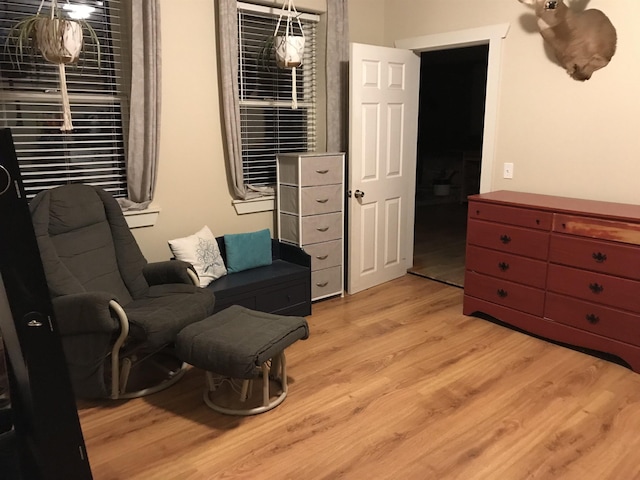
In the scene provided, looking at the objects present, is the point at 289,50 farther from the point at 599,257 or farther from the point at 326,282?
the point at 599,257

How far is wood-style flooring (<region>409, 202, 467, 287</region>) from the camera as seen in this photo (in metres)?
4.76

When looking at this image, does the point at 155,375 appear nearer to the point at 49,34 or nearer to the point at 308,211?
the point at 308,211

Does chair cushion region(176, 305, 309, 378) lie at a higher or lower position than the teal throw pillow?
lower

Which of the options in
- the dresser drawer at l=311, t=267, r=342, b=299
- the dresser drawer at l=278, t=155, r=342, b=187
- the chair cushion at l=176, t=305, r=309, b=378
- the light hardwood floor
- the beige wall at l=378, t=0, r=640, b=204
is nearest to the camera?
the light hardwood floor

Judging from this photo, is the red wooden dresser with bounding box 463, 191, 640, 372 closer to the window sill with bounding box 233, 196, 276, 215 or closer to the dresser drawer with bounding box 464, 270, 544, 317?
the dresser drawer with bounding box 464, 270, 544, 317

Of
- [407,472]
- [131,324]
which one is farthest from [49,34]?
[407,472]

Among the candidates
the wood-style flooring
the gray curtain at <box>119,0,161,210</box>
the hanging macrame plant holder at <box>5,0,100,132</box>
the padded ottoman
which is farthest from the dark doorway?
the hanging macrame plant holder at <box>5,0,100,132</box>

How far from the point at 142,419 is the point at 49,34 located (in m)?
2.04

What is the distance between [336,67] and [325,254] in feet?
4.98

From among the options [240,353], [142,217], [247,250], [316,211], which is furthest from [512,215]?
[142,217]

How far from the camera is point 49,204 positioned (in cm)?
271

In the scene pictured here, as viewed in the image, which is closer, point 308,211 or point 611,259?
point 611,259

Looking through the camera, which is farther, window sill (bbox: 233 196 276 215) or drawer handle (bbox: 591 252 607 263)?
window sill (bbox: 233 196 276 215)

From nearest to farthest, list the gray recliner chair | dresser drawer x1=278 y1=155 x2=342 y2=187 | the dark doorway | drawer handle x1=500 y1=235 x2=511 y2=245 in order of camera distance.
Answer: the gray recliner chair < drawer handle x1=500 y1=235 x2=511 y2=245 < dresser drawer x1=278 y1=155 x2=342 y2=187 < the dark doorway
